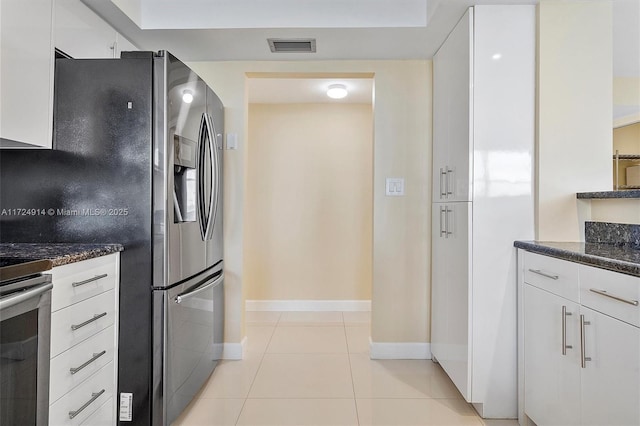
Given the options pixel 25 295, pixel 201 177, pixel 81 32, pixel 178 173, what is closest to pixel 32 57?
pixel 81 32

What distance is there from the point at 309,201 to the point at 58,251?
2814 mm

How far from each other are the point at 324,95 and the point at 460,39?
6.11 ft

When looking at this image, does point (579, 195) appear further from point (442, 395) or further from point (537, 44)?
point (442, 395)

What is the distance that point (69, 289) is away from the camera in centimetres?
140

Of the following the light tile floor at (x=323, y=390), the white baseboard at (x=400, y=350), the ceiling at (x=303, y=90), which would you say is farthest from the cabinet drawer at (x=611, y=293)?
the ceiling at (x=303, y=90)

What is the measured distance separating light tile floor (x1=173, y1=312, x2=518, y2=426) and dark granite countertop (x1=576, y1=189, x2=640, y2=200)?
120 centimetres

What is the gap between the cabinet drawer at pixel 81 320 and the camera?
4.39ft

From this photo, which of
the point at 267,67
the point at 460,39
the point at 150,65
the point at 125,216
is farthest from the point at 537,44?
the point at 125,216

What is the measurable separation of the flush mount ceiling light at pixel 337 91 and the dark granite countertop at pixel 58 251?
8.04 ft

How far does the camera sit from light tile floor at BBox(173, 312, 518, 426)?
2.01 metres

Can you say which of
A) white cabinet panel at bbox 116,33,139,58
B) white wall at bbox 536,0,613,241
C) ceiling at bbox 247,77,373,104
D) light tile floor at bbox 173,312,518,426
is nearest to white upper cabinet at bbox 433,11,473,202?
white wall at bbox 536,0,613,241

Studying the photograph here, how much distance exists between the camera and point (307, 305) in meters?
4.14

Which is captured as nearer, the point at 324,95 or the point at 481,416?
the point at 481,416

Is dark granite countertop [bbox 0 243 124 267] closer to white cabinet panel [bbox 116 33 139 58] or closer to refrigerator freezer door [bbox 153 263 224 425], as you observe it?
refrigerator freezer door [bbox 153 263 224 425]
